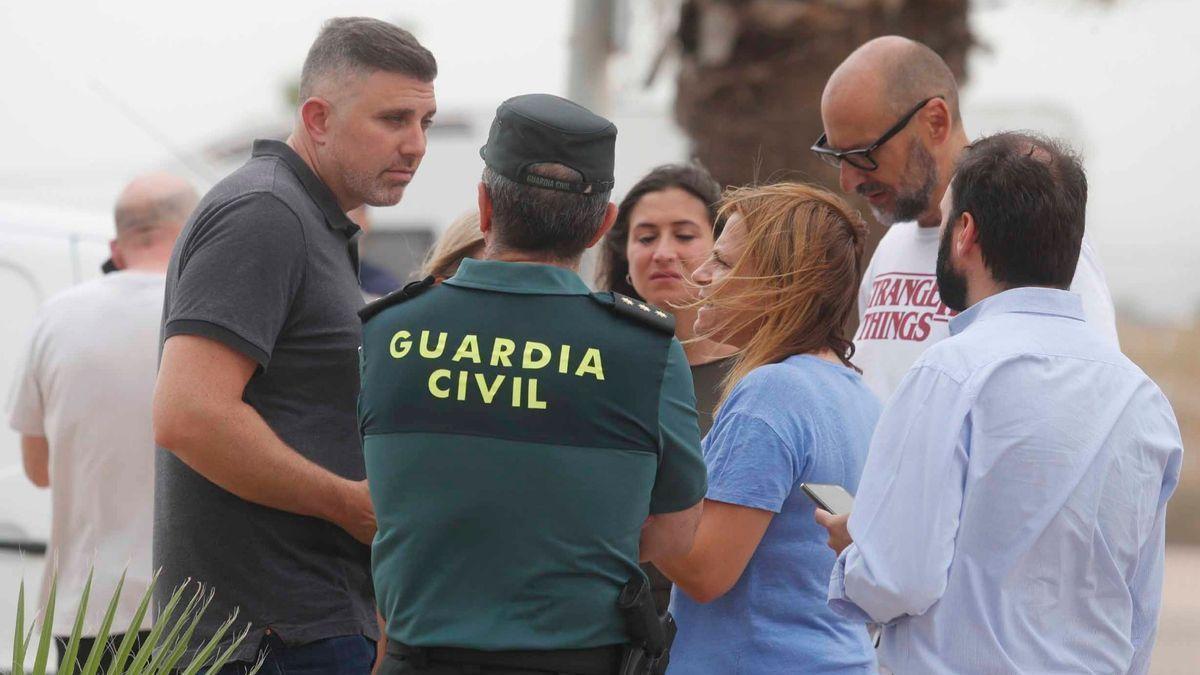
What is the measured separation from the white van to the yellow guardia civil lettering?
154 inches

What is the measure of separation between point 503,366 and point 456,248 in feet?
4.85

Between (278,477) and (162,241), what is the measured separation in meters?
1.85

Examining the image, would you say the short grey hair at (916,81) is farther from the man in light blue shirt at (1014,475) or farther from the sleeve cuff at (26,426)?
the sleeve cuff at (26,426)

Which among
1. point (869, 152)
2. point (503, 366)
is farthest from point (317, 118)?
point (869, 152)

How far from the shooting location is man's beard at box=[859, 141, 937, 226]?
3387 mm

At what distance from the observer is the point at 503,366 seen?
207 centimetres

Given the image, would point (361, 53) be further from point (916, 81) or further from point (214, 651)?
point (916, 81)

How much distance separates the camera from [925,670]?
2.21 m

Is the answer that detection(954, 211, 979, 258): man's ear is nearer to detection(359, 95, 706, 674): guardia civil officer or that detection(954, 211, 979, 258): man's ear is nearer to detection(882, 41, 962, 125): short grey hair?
detection(359, 95, 706, 674): guardia civil officer

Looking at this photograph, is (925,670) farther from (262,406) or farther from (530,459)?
(262,406)

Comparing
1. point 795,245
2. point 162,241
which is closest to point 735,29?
point 162,241

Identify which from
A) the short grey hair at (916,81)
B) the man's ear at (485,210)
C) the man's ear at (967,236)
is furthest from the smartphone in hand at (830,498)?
the short grey hair at (916,81)

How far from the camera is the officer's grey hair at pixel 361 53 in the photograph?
2.89 meters

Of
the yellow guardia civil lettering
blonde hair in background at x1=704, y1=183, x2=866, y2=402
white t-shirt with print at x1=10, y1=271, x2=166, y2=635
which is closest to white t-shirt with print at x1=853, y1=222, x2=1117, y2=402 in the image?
blonde hair in background at x1=704, y1=183, x2=866, y2=402
